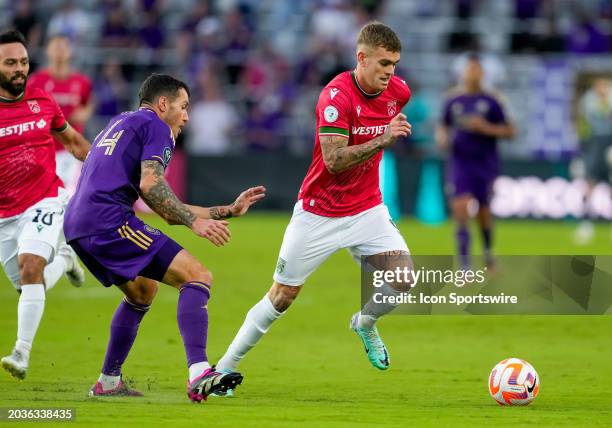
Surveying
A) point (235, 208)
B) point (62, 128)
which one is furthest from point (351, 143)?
point (62, 128)

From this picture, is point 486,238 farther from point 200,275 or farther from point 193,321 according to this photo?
point 193,321

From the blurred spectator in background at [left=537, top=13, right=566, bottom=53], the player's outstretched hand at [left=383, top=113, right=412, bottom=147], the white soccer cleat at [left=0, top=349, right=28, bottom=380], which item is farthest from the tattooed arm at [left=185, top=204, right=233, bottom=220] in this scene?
the blurred spectator in background at [left=537, top=13, right=566, bottom=53]

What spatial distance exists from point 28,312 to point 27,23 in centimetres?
1796

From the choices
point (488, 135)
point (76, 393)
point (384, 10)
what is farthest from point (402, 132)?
point (384, 10)

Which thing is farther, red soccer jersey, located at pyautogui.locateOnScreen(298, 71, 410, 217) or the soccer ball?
red soccer jersey, located at pyautogui.locateOnScreen(298, 71, 410, 217)

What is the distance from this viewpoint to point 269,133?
25.7m

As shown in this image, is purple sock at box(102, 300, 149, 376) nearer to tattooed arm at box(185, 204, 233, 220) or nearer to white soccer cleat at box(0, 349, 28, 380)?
white soccer cleat at box(0, 349, 28, 380)

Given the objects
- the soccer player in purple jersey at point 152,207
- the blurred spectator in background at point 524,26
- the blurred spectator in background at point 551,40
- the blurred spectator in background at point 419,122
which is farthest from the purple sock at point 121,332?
the blurred spectator in background at point 524,26

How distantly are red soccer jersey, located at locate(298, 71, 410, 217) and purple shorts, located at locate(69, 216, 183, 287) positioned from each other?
1.46m

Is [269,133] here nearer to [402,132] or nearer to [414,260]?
[414,260]

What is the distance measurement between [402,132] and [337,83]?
91 cm

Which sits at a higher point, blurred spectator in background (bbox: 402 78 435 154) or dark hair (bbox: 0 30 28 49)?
dark hair (bbox: 0 30 28 49)

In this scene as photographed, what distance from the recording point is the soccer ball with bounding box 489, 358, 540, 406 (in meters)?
8.38

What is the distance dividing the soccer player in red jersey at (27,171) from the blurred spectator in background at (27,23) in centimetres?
1649
